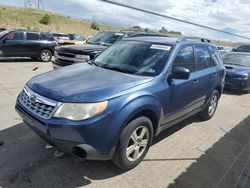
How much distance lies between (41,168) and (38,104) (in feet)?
3.00

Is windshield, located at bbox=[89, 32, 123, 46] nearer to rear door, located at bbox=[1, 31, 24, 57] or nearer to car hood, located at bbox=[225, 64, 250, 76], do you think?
car hood, located at bbox=[225, 64, 250, 76]

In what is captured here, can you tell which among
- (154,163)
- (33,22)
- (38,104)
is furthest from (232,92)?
(33,22)

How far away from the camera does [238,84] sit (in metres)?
10.0

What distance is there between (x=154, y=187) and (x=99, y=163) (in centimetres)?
88

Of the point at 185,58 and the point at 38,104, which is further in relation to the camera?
the point at 185,58

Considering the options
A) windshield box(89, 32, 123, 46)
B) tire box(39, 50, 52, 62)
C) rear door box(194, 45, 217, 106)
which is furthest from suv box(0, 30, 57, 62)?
rear door box(194, 45, 217, 106)

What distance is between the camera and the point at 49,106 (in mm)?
3328

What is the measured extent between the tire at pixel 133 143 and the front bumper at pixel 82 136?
0.66 feet

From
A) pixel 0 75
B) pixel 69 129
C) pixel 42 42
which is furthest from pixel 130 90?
pixel 42 42

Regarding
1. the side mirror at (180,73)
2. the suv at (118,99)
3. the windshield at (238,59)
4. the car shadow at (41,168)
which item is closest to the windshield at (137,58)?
the suv at (118,99)

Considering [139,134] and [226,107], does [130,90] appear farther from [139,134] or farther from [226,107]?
[226,107]

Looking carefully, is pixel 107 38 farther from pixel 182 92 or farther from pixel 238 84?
pixel 182 92

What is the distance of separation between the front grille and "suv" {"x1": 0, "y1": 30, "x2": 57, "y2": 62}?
11.1 metres

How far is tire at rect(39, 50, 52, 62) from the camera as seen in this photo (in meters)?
15.2
